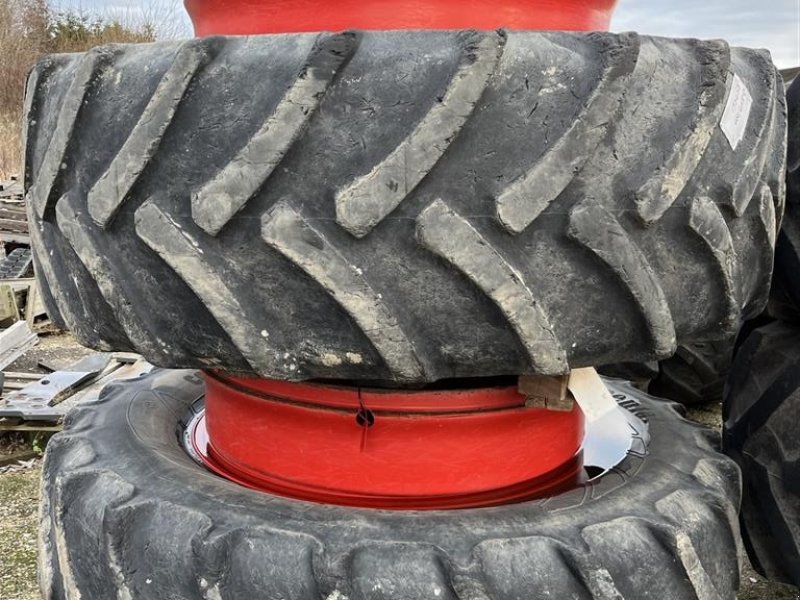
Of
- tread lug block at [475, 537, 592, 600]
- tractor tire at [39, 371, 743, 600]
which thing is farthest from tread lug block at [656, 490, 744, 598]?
tread lug block at [475, 537, 592, 600]

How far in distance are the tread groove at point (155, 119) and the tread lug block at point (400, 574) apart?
0.51m

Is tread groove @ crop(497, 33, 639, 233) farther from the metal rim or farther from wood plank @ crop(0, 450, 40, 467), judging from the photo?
wood plank @ crop(0, 450, 40, 467)

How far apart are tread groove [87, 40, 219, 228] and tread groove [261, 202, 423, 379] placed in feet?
0.53

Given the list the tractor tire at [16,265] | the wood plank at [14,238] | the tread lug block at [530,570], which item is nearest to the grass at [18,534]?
the tread lug block at [530,570]

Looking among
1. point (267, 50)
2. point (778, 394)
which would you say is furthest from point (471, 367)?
point (778, 394)

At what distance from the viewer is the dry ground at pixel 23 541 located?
71.6 inches

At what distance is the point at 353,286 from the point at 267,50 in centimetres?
27

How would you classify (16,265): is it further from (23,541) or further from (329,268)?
(329,268)

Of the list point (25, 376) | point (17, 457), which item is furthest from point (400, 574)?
point (25, 376)

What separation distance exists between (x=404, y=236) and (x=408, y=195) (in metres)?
0.04

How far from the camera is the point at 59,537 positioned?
1073 millimetres

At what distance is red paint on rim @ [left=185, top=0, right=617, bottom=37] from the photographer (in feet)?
2.87

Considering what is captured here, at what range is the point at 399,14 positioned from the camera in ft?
2.88

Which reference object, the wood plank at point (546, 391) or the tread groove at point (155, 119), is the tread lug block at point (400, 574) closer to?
the wood plank at point (546, 391)
